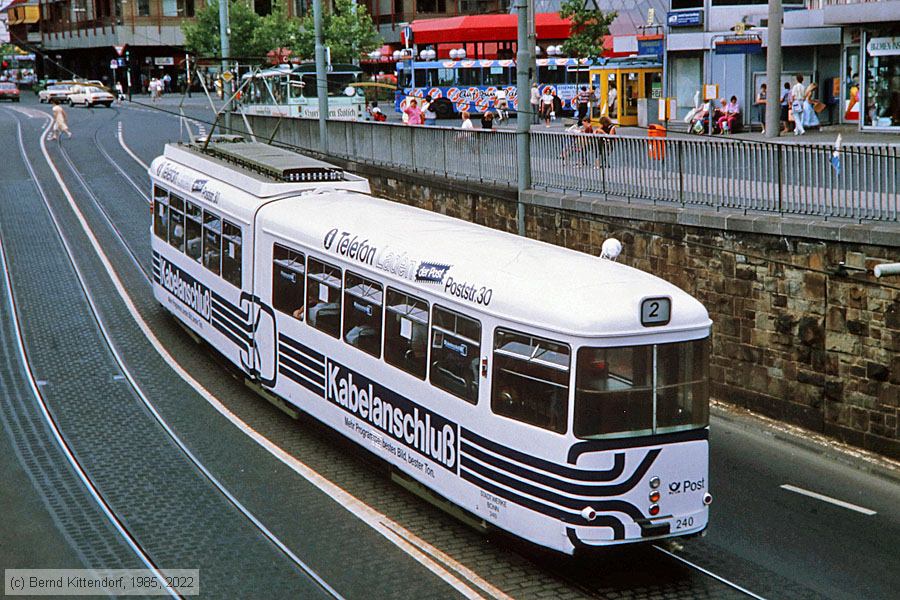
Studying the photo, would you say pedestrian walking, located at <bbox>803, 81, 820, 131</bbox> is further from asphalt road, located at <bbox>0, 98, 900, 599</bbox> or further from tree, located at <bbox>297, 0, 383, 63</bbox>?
tree, located at <bbox>297, 0, 383, 63</bbox>

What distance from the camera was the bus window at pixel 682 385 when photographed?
9.58 m

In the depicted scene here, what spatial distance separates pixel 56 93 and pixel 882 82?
5765 cm

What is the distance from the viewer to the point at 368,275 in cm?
1195

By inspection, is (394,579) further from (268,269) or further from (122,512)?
(268,269)

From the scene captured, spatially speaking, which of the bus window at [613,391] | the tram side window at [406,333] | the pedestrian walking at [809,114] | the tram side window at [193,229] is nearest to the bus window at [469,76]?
the pedestrian walking at [809,114]

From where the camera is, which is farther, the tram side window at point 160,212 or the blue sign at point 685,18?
the blue sign at point 685,18

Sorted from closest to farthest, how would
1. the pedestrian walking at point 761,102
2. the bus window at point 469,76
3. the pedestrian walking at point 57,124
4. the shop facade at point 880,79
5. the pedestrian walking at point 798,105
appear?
the pedestrian walking at point 798,105
the shop facade at point 880,79
the pedestrian walking at point 761,102
the pedestrian walking at point 57,124
the bus window at point 469,76

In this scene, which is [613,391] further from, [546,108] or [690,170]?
[546,108]

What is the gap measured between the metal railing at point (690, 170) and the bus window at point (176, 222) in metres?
5.39

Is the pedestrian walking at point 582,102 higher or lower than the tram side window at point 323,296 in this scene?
higher

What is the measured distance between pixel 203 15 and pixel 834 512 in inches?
2501

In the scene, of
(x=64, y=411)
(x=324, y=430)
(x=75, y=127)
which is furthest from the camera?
(x=75, y=127)

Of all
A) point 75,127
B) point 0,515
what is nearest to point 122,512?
point 0,515

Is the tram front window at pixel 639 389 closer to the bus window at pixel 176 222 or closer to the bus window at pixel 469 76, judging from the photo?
the bus window at pixel 176 222
